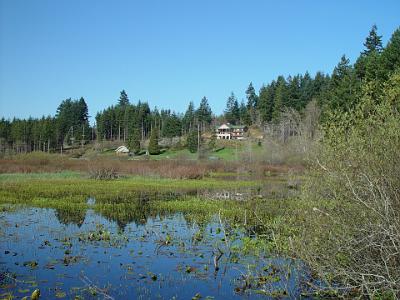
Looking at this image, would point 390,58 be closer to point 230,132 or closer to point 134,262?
point 134,262

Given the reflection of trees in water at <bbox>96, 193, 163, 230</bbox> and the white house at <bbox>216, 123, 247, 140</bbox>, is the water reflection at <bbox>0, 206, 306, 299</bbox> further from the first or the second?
the white house at <bbox>216, 123, 247, 140</bbox>

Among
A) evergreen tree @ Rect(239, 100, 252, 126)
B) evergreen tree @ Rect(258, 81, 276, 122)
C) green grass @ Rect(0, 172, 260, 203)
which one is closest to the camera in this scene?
green grass @ Rect(0, 172, 260, 203)

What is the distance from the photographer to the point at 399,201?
7.44m

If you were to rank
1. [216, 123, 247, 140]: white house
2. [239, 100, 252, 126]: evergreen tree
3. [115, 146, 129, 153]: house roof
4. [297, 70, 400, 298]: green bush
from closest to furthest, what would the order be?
[297, 70, 400, 298]: green bush < [115, 146, 129, 153]: house roof < [216, 123, 247, 140]: white house < [239, 100, 252, 126]: evergreen tree

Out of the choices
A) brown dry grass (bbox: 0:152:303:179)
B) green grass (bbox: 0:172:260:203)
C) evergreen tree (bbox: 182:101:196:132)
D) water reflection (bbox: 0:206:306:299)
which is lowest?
water reflection (bbox: 0:206:306:299)

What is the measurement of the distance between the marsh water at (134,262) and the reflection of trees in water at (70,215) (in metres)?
0.09

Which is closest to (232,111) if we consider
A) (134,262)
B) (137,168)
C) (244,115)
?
(244,115)

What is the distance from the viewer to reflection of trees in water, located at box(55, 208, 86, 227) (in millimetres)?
18969

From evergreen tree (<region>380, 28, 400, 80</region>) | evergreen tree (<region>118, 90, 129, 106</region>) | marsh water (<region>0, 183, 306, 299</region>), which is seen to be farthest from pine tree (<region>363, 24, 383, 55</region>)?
evergreen tree (<region>118, 90, 129, 106</region>)

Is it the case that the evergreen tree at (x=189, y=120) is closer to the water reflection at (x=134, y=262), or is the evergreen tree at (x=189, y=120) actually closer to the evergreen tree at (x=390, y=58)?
the evergreen tree at (x=390, y=58)

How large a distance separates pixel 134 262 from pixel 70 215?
29.4 ft

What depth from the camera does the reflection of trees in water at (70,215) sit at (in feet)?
62.2

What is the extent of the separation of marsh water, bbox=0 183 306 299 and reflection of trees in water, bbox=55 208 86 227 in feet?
0.28

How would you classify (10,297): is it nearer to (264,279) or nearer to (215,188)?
(264,279)
